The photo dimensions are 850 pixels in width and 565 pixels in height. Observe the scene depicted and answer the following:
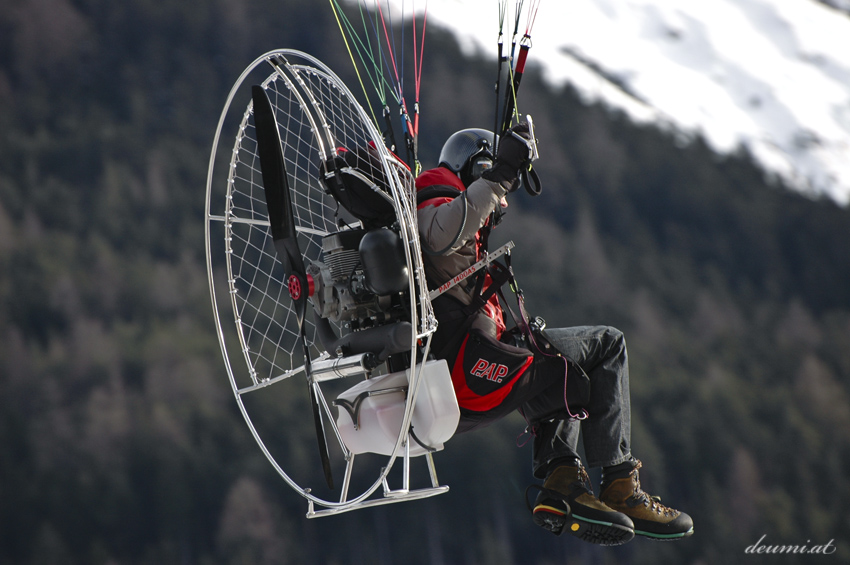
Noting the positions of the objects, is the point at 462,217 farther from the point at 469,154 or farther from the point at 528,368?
the point at 528,368

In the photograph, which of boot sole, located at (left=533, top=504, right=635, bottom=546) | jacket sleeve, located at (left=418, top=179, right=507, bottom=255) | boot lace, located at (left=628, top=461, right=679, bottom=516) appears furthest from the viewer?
boot lace, located at (left=628, top=461, right=679, bottom=516)

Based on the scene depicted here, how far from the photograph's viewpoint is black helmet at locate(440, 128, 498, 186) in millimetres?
4871

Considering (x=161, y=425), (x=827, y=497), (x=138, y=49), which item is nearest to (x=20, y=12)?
(x=138, y=49)

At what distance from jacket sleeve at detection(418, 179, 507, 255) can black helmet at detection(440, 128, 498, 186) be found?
1.71 feet

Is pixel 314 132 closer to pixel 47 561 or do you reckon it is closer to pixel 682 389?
pixel 47 561

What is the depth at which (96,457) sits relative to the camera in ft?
145

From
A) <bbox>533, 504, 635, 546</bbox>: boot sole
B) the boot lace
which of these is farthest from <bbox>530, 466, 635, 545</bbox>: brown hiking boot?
the boot lace

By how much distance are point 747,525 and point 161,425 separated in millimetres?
29044

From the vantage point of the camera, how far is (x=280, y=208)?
14.6 ft

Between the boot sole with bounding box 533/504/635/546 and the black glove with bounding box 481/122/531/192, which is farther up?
the black glove with bounding box 481/122/531/192

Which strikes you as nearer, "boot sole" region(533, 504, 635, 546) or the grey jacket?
the grey jacket

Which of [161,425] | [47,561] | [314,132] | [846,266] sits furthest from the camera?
[846,266]

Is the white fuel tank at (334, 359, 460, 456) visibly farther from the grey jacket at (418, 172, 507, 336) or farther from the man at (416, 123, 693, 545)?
the grey jacket at (418, 172, 507, 336)

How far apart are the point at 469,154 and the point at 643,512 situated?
77.1 inches
